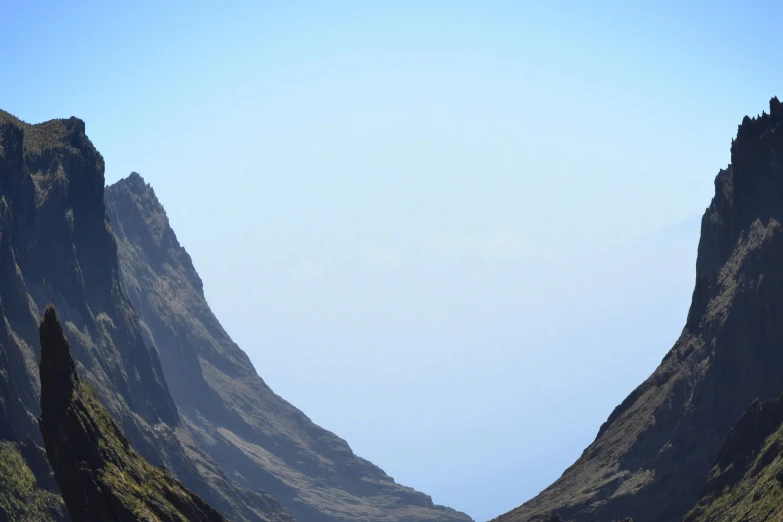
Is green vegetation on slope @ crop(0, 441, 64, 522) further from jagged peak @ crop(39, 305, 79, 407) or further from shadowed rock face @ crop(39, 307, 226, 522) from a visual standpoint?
jagged peak @ crop(39, 305, 79, 407)

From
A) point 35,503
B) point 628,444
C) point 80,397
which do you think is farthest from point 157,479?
point 628,444

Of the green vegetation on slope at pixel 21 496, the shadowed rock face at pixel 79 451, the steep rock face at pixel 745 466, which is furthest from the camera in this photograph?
the green vegetation on slope at pixel 21 496

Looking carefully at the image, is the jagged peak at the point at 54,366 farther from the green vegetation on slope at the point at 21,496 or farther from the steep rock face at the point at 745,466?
the steep rock face at the point at 745,466

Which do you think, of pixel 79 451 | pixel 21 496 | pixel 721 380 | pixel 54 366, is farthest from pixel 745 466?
pixel 54 366

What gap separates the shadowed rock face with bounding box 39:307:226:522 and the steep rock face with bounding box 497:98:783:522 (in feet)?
373

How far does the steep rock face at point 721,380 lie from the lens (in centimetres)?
17838

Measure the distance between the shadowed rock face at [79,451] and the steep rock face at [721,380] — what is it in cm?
11367

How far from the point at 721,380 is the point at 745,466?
4151cm

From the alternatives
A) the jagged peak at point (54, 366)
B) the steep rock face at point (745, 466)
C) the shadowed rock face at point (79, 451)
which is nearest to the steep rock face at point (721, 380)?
the steep rock face at point (745, 466)

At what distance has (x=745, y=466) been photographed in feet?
477

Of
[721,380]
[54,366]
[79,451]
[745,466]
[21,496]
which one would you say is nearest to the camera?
[79,451]

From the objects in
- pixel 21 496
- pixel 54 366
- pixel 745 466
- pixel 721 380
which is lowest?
pixel 54 366

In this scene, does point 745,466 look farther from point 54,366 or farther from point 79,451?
point 54,366

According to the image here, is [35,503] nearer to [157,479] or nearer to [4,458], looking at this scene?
[4,458]
